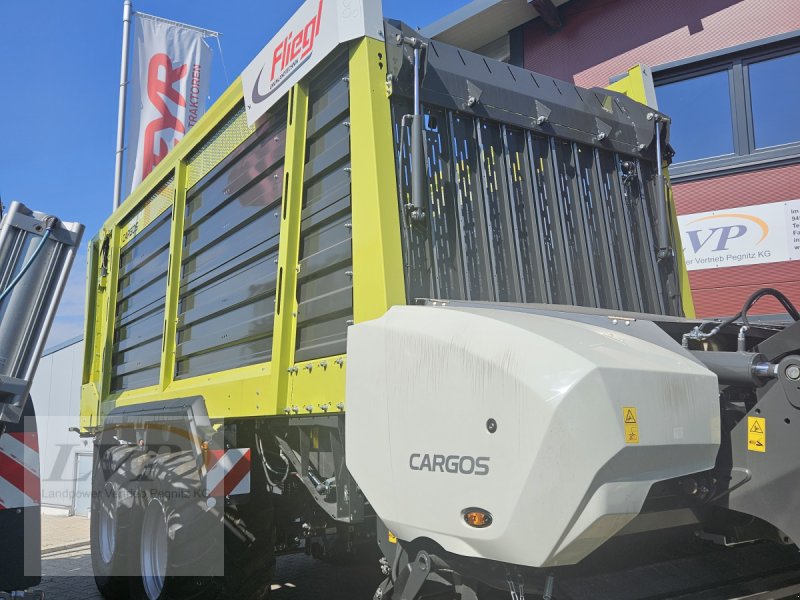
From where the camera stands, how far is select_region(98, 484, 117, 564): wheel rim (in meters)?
5.03

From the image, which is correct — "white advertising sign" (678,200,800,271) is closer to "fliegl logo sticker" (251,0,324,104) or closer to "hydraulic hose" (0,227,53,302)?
"fliegl logo sticker" (251,0,324,104)

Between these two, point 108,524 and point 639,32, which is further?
point 639,32

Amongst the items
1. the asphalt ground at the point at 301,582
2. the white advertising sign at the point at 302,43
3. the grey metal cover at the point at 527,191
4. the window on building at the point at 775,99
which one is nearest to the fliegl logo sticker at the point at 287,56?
the white advertising sign at the point at 302,43

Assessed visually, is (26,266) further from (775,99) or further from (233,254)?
(775,99)

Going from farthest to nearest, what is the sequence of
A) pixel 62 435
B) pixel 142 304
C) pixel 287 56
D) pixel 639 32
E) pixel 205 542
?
pixel 62 435 → pixel 639 32 → pixel 142 304 → pixel 205 542 → pixel 287 56

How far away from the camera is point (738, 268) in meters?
7.88

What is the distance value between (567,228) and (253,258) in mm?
1582

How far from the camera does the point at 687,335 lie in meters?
2.58

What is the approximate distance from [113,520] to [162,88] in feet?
25.7

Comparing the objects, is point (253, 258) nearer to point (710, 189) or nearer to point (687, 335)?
point (687, 335)

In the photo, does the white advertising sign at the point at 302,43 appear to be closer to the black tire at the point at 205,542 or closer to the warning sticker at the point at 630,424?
the warning sticker at the point at 630,424

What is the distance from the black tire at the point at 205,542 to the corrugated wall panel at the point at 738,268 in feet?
18.5

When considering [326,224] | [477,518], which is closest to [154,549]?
[326,224]

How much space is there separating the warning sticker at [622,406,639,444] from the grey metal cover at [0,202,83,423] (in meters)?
2.86
